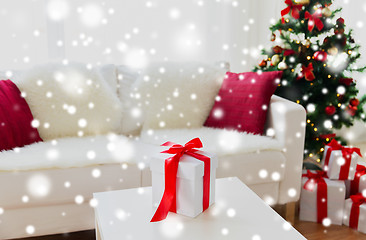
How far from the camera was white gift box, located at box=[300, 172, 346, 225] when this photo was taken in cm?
182

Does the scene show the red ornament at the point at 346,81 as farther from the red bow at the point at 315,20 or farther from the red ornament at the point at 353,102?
the red bow at the point at 315,20

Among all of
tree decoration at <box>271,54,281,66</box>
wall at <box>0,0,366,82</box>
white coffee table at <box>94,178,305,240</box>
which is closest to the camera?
white coffee table at <box>94,178,305,240</box>

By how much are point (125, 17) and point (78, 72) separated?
3.48 feet

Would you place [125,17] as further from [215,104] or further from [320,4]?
[320,4]

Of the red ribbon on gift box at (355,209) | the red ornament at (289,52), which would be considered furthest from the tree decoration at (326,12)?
the red ribbon on gift box at (355,209)

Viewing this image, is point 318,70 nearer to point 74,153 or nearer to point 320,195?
point 320,195

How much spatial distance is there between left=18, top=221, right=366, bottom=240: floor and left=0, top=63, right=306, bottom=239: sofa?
160 millimetres

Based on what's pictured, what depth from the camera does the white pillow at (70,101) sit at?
1848mm

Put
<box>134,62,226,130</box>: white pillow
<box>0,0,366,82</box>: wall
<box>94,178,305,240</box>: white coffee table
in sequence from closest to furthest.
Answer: <box>94,178,305,240</box>: white coffee table, <box>134,62,226,130</box>: white pillow, <box>0,0,366,82</box>: wall

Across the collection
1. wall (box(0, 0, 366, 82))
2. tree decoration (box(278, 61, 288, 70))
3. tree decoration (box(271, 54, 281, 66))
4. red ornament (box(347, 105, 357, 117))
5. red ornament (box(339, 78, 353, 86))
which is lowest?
red ornament (box(347, 105, 357, 117))

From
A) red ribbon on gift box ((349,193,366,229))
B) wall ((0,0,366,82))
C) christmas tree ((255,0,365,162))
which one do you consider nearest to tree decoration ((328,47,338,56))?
christmas tree ((255,0,365,162))

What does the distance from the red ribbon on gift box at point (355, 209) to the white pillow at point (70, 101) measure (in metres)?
1.34

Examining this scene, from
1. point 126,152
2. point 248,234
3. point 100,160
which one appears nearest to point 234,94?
point 126,152

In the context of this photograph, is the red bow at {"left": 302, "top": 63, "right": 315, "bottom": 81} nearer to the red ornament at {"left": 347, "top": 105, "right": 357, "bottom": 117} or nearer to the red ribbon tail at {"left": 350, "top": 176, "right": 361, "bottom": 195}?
the red ornament at {"left": 347, "top": 105, "right": 357, "bottom": 117}
